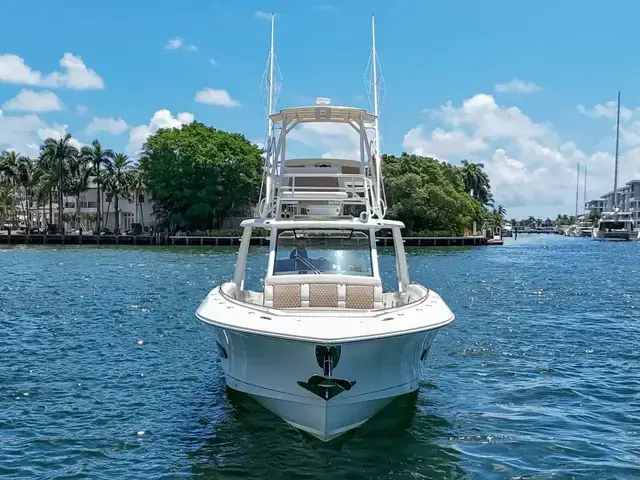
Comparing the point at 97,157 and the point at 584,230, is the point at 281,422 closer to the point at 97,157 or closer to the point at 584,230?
the point at 97,157

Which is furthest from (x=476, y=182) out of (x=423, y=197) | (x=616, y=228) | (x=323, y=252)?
(x=323, y=252)

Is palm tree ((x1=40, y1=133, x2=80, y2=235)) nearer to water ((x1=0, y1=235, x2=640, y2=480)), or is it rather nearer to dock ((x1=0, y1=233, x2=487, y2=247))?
dock ((x1=0, y1=233, x2=487, y2=247))

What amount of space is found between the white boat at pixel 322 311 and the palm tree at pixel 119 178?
279ft

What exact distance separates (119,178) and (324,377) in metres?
93.0

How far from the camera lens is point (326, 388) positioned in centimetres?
1007

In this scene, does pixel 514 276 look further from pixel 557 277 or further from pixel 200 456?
pixel 200 456

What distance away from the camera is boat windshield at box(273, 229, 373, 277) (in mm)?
13898

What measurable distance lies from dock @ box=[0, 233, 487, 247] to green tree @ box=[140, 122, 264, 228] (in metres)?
3.76

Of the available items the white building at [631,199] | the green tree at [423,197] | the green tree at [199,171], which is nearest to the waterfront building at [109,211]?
the green tree at [199,171]

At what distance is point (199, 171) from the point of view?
8669 centimetres

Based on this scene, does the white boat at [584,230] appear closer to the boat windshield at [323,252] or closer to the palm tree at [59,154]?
the palm tree at [59,154]

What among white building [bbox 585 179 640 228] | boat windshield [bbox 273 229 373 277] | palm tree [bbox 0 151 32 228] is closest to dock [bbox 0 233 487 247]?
palm tree [bbox 0 151 32 228]

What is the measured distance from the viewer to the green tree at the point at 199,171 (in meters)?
86.7

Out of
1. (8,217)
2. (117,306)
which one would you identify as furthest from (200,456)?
(8,217)
